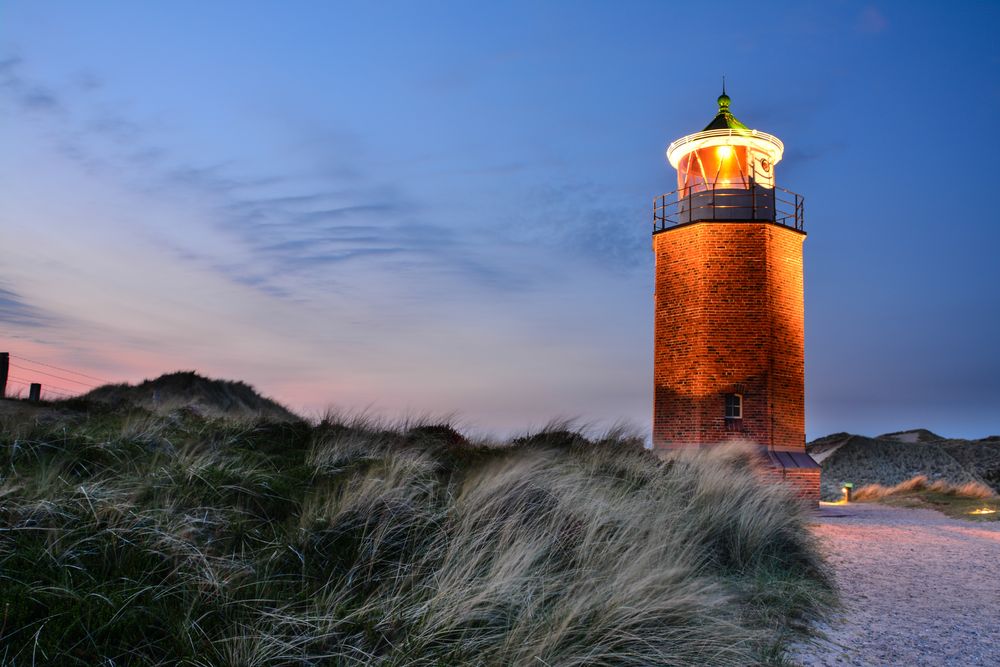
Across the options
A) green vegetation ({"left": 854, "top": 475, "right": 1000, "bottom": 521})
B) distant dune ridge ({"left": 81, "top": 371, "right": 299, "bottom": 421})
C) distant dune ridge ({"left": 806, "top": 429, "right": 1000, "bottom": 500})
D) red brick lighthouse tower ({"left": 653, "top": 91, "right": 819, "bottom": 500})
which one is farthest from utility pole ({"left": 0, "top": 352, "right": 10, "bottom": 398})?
distant dune ridge ({"left": 806, "top": 429, "right": 1000, "bottom": 500})

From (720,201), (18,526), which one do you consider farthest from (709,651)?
(720,201)

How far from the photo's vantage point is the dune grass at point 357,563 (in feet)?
11.0

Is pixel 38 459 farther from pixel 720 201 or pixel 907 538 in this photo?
pixel 720 201

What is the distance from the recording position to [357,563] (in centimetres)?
443

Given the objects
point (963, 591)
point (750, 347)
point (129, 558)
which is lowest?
point (963, 591)

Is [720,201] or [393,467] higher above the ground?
[720,201]

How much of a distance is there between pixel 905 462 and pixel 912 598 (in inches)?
1078

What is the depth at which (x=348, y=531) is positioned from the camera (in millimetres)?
4809

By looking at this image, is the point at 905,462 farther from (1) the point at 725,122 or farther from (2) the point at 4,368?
(2) the point at 4,368

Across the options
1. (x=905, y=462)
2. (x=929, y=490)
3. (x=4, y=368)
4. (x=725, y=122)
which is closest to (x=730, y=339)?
(x=725, y=122)

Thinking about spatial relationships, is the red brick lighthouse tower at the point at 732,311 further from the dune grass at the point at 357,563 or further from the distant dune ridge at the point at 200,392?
the distant dune ridge at the point at 200,392

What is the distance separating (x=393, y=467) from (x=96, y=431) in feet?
11.1

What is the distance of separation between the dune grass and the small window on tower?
1044 cm

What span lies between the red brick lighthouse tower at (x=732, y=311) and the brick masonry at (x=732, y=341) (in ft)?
0.08
